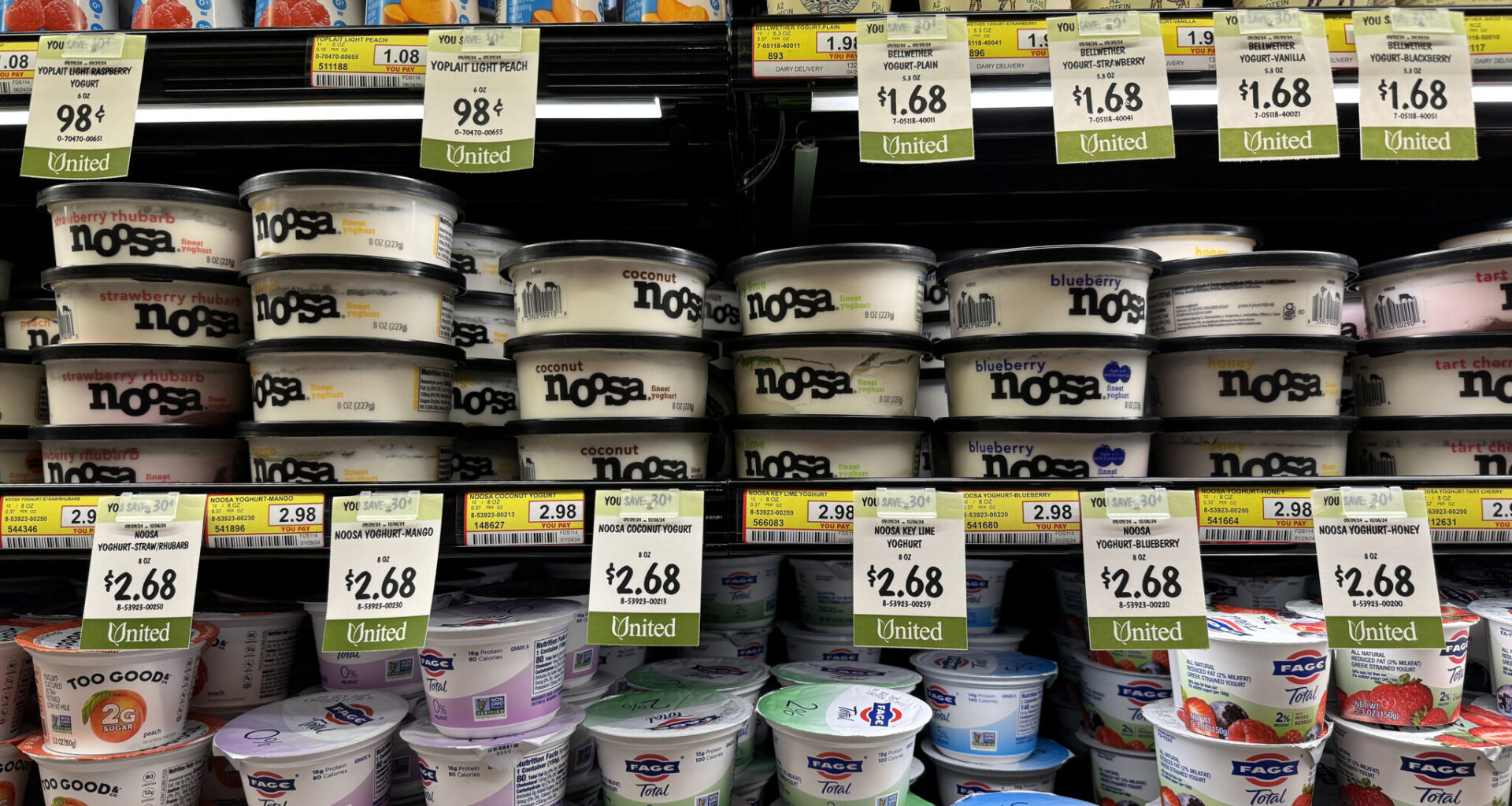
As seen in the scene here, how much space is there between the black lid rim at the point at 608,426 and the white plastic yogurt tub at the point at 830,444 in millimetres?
99

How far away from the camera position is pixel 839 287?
1.04 metres

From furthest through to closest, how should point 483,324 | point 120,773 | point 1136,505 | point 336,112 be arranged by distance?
1. point 483,324
2. point 336,112
3. point 120,773
4. point 1136,505

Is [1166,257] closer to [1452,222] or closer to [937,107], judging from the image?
[937,107]

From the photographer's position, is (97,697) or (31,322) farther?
(31,322)

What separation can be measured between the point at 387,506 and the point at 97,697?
53 centimetres

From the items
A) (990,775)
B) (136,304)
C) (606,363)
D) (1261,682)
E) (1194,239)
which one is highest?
(1194,239)

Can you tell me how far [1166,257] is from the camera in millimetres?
1217

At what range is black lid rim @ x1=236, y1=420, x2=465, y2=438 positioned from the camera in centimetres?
100

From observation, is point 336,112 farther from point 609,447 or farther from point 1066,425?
point 1066,425

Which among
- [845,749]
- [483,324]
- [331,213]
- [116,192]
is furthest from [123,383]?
[845,749]

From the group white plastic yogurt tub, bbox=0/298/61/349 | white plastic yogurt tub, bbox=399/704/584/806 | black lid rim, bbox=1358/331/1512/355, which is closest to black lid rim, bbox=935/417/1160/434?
black lid rim, bbox=1358/331/1512/355

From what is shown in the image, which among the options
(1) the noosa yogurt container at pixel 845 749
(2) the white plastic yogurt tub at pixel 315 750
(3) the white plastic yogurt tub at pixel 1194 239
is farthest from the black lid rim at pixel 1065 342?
(2) the white plastic yogurt tub at pixel 315 750

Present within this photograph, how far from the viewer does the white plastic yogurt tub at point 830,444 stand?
3.30 ft

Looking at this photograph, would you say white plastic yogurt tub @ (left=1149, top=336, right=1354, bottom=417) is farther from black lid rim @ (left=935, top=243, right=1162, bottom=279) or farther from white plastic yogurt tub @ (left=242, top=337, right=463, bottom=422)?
white plastic yogurt tub @ (left=242, top=337, right=463, bottom=422)
